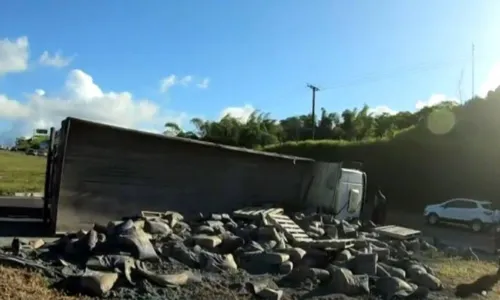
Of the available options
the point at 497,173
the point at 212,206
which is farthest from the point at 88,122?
the point at 497,173

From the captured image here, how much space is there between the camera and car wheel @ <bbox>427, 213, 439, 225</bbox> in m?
30.3

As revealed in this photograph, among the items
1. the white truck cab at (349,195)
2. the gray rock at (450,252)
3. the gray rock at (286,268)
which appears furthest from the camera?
the white truck cab at (349,195)

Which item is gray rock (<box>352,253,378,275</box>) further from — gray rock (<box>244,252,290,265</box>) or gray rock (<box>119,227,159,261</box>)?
gray rock (<box>119,227,159,261</box>)

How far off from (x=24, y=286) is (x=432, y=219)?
26.5 meters

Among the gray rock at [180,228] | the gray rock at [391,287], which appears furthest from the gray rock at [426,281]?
the gray rock at [180,228]

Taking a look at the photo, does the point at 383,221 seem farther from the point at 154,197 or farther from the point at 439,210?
the point at 154,197

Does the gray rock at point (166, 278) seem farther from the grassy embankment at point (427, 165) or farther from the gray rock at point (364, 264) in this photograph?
the grassy embankment at point (427, 165)

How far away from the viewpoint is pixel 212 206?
1633 centimetres

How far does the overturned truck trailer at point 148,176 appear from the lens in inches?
523

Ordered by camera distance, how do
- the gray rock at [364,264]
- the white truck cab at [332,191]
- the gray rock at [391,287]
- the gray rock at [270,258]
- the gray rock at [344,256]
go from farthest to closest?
the white truck cab at [332,191] → the gray rock at [344,256] → the gray rock at [364,264] → the gray rock at [270,258] → the gray rock at [391,287]

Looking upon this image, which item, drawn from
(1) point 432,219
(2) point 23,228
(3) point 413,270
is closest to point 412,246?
(3) point 413,270

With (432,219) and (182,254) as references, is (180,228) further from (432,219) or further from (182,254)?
(432,219)

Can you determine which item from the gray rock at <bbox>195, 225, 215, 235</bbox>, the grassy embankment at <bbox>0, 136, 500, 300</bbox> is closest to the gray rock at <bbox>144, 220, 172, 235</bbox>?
the gray rock at <bbox>195, 225, 215, 235</bbox>

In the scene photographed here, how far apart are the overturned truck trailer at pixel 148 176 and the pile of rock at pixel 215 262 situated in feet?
5.61
